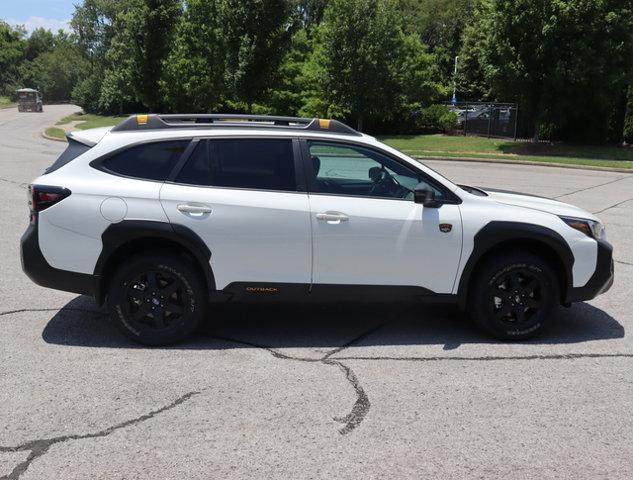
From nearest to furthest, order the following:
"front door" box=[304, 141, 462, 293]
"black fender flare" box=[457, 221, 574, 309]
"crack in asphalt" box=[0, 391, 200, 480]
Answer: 1. "crack in asphalt" box=[0, 391, 200, 480]
2. "front door" box=[304, 141, 462, 293]
3. "black fender flare" box=[457, 221, 574, 309]

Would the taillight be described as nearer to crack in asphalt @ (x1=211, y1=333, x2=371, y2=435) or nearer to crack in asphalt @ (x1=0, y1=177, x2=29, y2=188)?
crack in asphalt @ (x1=211, y1=333, x2=371, y2=435)

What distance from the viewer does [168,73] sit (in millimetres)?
35531

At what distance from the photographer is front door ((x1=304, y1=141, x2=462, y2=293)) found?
16.2ft

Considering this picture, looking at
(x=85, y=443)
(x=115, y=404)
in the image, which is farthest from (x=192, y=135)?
(x=85, y=443)

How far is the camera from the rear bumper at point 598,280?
519 centimetres

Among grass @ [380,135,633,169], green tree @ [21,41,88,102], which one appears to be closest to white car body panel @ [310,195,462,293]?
grass @ [380,135,633,169]

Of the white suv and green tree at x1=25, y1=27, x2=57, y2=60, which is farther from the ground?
green tree at x1=25, y1=27, x2=57, y2=60

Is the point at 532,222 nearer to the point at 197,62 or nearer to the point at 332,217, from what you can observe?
the point at 332,217

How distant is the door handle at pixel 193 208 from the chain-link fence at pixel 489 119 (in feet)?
94.8

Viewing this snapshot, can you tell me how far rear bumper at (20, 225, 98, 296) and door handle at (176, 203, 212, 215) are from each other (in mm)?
851

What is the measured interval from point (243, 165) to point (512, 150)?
77.3 feet

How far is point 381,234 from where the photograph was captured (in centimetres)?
494

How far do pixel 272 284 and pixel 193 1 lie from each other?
2982 centimetres

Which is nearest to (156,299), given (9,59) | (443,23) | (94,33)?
(443,23)
